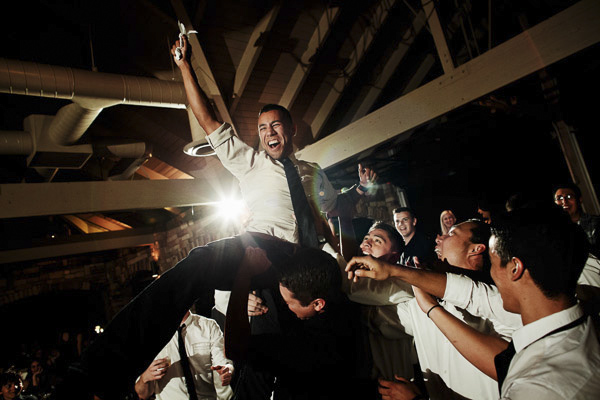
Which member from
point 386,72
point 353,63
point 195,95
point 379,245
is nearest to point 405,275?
point 379,245

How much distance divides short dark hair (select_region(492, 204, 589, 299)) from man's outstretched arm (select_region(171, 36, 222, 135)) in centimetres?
167

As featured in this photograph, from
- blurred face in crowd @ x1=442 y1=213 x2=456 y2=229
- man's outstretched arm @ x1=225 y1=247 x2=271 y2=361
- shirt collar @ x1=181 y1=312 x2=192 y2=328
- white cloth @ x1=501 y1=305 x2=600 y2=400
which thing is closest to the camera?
white cloth @ x1=501 y1=305 x2=600 y2=400

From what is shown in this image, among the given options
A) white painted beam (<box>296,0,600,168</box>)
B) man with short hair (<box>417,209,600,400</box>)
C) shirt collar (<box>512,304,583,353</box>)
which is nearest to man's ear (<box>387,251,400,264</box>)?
man with short hair (<box>417,209,600,400</box>)

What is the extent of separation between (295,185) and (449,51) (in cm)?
252

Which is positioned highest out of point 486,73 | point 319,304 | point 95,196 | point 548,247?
point 95,196

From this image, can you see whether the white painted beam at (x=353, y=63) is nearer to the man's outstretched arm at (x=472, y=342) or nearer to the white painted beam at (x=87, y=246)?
the man's outstretched arm at (x=472, y=342)

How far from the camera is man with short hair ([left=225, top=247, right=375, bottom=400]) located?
1.55 meters

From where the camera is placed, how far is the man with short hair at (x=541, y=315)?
3.08 ft

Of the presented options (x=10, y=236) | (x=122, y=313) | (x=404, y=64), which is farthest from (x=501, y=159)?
(x=10, y=236)

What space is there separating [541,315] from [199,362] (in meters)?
2.79

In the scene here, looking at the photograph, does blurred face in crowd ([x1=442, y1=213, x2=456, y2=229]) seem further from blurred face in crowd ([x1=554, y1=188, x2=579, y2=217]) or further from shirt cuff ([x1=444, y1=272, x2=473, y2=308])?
shirt cuff ([x1=444, y1=272, x2=473, y2=308])

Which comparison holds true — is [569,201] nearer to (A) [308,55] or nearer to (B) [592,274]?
(B) [592,274]

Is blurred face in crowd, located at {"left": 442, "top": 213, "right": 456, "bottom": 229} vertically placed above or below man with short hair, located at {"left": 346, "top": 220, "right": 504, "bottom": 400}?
above

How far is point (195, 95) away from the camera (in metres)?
1.92
